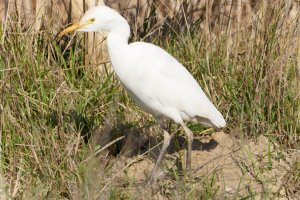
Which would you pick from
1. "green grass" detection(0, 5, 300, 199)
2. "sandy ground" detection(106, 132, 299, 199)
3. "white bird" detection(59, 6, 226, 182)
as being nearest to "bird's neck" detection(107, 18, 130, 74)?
"white bird" detection(59, 6, 226, 182)

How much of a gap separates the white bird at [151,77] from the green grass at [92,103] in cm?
21

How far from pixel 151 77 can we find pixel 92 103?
686 mm

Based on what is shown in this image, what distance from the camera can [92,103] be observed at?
5.50 meters

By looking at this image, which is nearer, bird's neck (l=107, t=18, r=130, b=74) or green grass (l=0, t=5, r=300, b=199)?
green grass (l=0, t=5, r=300, b=199)

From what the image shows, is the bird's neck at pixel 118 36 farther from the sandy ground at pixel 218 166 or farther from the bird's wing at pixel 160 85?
the sandy ground at pixel 218 166

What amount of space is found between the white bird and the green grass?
0.69ft

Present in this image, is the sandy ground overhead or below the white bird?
below

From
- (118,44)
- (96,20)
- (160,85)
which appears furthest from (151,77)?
(96,20)

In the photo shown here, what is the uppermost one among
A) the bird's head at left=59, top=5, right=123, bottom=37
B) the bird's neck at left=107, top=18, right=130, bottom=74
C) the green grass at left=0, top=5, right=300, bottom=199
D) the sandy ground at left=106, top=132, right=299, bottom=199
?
the bird's head at left=59, top=5, right=123, bottom=37

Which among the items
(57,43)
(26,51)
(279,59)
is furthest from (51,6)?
(279,59)

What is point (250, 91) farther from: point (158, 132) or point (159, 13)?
point (159, 13)

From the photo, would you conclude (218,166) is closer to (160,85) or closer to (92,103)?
(160,85)

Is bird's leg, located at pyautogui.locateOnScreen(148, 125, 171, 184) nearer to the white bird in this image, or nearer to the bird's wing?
the white bird

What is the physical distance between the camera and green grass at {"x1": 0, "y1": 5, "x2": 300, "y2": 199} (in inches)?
183
